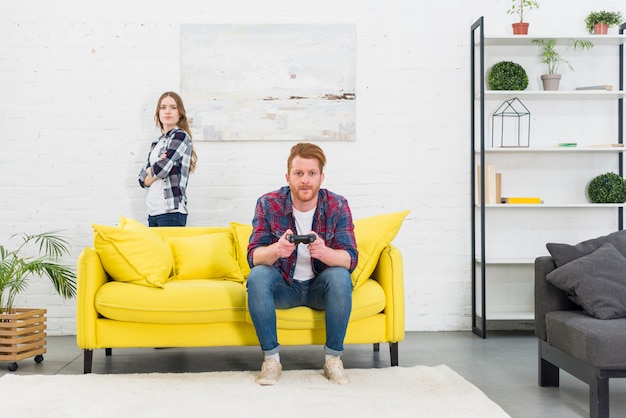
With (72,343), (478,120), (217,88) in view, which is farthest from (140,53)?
(478,120)

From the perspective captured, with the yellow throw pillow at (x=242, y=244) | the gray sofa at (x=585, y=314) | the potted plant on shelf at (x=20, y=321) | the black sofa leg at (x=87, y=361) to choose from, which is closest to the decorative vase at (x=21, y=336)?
the potted plant on shelf at (x=20, y=321)

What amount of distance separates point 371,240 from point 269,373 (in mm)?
904

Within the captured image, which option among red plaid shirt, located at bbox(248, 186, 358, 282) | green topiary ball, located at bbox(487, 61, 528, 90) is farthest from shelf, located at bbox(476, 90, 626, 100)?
red plaid shirt, located at bbox(248, 186, 358, 282)

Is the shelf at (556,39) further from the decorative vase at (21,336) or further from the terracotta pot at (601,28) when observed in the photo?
the decorative vase at (21,336)

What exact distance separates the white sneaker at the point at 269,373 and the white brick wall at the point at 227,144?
1.77m

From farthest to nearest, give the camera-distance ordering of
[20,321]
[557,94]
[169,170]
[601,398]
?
[557,94], [169,170], [20,321], [601,398]

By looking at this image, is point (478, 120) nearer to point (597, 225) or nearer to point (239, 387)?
point (597, 225)

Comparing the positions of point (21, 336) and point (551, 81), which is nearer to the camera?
point (21, 336)

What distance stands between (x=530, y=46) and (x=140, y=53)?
2769 mm

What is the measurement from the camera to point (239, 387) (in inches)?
129

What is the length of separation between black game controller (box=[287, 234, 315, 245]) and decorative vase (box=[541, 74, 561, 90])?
8.15ft

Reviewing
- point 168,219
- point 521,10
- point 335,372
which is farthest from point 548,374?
point 521,10

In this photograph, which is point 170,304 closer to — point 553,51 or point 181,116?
point 181,116

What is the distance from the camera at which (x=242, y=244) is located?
13.5 feet
